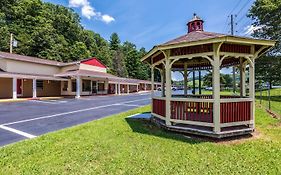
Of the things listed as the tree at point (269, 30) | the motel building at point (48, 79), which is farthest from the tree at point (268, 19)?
the motel building at point (48, 79)

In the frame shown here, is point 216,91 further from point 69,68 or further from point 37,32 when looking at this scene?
point 37,32

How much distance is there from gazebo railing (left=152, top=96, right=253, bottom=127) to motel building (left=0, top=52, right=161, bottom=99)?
1900 centimetres

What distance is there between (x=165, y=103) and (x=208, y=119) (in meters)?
1.65

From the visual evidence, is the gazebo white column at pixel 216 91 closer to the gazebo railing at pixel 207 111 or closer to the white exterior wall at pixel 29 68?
the gazebo railing at pixel 207 111

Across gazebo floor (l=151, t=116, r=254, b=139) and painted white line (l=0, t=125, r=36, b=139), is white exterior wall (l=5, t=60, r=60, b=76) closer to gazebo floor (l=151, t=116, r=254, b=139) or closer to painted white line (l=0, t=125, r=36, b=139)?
painted white line (l=0, t=125, r=36, b=139)

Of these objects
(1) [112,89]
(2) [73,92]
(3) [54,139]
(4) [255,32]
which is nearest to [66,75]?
(2) [73,92]

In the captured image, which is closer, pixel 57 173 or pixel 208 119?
pixel 57 173

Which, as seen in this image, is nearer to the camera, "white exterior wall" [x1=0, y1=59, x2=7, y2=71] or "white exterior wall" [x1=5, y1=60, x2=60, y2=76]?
"white exterior wall" [x1=0, y1=59, x2=7, y2=71]

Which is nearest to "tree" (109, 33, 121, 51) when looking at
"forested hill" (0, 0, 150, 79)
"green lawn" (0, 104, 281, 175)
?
"forested hill" (0, 0, 150, 79)

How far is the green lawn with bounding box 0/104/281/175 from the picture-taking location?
14.3 ft

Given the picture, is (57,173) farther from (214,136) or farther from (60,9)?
(60,9)

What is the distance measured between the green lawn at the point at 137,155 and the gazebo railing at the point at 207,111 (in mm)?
696

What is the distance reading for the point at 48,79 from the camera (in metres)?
25.1

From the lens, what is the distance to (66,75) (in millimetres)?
26328
